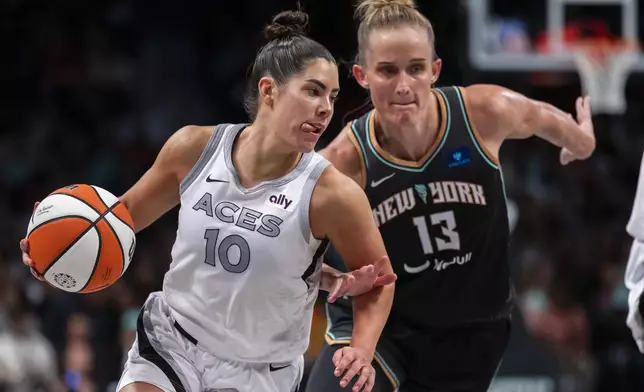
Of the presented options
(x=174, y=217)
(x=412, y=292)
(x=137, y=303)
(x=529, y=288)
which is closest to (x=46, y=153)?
(x=174, y=217)

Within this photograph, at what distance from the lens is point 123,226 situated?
3.68m

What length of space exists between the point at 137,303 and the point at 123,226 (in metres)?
5.28

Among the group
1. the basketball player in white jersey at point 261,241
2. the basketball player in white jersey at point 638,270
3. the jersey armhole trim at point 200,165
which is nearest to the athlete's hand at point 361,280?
the basketball player in white jersey at point 261,241

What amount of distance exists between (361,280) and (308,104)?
2.02 ft

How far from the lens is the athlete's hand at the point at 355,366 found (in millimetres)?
3344

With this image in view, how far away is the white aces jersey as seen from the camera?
3.52m

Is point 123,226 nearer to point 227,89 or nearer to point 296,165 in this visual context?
point 296,165

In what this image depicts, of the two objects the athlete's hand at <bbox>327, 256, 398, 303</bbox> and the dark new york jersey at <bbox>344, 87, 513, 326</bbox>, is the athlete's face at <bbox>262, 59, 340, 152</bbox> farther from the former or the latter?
the dark new york jersey at <bbox>344, 87, 513, 326</bbox>

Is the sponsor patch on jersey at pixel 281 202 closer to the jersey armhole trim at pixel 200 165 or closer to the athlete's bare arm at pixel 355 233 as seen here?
the athlete's bare arm at pixel 355 233

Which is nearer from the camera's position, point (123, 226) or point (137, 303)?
point (123, 226)

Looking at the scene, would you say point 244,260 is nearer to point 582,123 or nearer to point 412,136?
point 412,136

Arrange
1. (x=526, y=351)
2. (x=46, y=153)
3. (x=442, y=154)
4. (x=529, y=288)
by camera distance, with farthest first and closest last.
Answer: (x=46, y=153) < (x=529, y=288) < (x=526, y=351) < (x=442, y=154)

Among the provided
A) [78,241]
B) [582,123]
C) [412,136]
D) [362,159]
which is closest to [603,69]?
[582,123]

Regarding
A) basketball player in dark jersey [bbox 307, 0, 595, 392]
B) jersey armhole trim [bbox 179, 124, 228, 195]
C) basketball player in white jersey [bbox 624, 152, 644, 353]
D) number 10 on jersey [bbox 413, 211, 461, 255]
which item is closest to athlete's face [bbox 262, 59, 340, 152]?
jersey armhole trim [bbox 179, 124, 228, 195]
